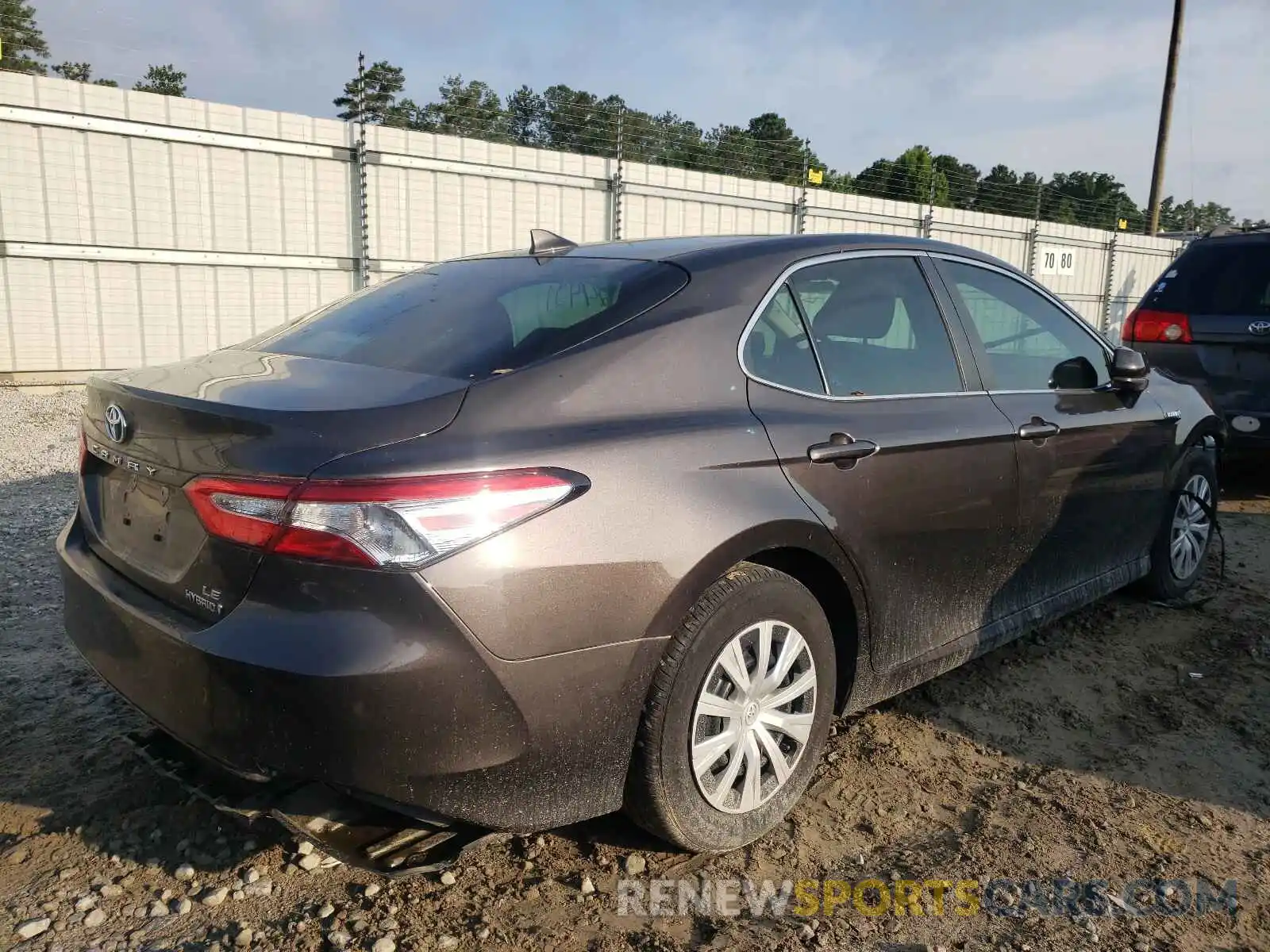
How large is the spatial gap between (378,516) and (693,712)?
894 millimetres

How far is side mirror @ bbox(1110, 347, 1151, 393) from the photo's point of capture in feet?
12.6

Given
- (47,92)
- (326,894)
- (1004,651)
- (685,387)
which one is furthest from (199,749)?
(47,92)

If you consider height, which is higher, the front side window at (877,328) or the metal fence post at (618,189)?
the metal fence post at (618,189)

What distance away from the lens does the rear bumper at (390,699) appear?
6.21 ft

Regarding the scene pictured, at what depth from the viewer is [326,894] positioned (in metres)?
2.30

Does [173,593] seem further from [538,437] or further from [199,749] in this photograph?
[538,437]

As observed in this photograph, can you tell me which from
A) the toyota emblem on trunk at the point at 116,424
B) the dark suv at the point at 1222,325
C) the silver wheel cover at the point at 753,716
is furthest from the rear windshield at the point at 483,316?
the dark suv at the point at 1222,325

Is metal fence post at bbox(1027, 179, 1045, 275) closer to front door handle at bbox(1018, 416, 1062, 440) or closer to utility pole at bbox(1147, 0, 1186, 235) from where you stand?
utility pole at bbox(1147, 0, 1186, 235)

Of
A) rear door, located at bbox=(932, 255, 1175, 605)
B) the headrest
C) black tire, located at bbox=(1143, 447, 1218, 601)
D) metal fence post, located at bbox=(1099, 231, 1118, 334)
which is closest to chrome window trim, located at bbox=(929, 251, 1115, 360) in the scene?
rear door, located at bbox=(932, 255, 1175, 605)

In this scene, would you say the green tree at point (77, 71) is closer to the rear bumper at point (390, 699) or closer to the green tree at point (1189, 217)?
the rear bumper at point (390, 699)

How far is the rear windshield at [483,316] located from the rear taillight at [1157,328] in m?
5.28

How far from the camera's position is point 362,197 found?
33.8 feet

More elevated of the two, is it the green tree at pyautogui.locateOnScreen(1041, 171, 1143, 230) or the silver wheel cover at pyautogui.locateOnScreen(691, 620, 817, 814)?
the green tree at pyautogui.locateOnScreen(1041, 171, 1143, 230)

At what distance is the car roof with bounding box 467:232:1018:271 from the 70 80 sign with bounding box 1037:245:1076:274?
17097 mm
